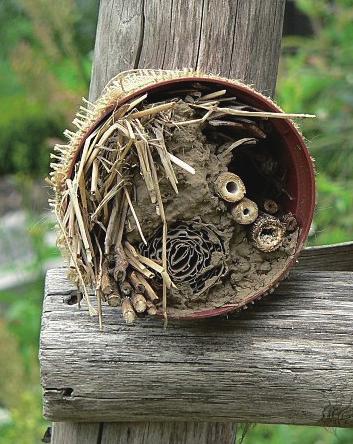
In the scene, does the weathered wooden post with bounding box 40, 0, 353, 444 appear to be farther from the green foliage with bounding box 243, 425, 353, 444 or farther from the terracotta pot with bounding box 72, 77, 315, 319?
the green foliage with bounding box 243, 425, 353, 444

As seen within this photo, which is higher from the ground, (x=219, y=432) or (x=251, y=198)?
(x=251, y=198)

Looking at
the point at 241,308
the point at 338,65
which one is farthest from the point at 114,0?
the point at 338,65

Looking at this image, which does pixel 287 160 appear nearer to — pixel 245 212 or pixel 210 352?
pixel 245 212

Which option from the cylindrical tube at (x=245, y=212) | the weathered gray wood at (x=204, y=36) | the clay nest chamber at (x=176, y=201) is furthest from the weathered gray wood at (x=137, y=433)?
the weathered gray wood at (x=204, y=36)

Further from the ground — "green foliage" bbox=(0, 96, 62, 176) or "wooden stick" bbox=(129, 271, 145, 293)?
"green foliage" bbox=(0, 96, 62, 176)

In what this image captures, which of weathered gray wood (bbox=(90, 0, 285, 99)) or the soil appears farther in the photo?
weathered gray wood (bbox=(90, 0, 285, 99))

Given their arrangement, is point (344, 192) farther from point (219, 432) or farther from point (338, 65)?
point (219, 432)

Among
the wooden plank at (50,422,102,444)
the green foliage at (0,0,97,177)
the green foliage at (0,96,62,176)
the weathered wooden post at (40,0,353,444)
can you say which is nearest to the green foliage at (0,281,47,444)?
the green foliage at (0,0,97,177)
